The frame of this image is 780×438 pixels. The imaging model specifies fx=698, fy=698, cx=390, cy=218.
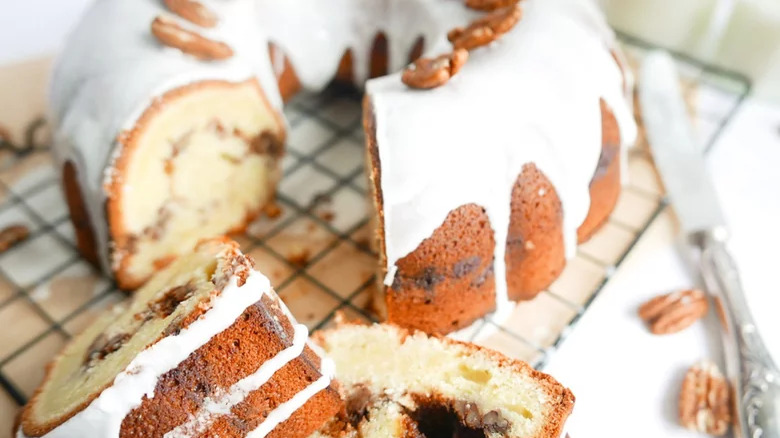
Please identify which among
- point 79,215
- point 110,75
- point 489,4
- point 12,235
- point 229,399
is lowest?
point 12,235

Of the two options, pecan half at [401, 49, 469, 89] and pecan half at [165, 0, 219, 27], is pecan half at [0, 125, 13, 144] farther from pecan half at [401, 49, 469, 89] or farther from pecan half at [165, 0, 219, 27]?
pecan half at [401, 49, 469, 89]

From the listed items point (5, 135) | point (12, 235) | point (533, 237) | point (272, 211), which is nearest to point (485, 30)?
point (533, 237)

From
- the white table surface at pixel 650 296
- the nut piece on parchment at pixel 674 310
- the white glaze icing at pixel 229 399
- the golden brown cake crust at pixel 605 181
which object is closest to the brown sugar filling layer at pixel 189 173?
the white glaze icing at pixel 229 399

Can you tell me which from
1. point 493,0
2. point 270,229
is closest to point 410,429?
point 270,229

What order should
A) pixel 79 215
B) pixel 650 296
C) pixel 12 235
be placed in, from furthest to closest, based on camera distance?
pixel 12 235 → pixel 79 215 → pixel 650 296

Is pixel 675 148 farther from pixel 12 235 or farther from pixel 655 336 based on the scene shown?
pixel 12 235

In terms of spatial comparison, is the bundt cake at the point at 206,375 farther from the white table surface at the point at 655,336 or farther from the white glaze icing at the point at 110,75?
the white table surface at the point at 655,336

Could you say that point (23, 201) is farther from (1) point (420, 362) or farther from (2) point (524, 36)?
(2) point (524, 36)
